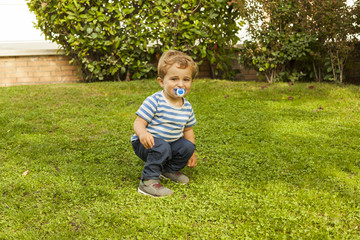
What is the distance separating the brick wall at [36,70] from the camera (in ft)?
25.8

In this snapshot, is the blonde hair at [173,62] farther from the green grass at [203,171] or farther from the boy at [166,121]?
the green grass at [203,171]

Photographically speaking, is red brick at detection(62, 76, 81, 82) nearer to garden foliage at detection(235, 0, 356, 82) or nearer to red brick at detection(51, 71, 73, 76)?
red brick at detection(51, 71, 73, 76)

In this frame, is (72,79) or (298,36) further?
(72,79)

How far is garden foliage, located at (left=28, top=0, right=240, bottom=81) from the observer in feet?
22.6

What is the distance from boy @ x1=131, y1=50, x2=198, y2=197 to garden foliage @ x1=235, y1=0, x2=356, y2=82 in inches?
167

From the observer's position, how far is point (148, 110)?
2.94 meters

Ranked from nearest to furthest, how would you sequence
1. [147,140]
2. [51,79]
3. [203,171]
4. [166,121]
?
[147,140] < [166,121] < [203,171] < [51,79]

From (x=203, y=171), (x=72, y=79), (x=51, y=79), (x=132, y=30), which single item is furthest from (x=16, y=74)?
(x=203, y=171)

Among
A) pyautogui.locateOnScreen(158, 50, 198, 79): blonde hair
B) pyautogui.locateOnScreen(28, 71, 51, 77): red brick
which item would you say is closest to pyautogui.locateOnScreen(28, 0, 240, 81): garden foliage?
pyautogui.locateOnScreen(28, 71, 51, 77): red brick

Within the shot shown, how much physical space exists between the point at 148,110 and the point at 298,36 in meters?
4.79

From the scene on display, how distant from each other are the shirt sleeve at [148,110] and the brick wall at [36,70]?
5.45 m

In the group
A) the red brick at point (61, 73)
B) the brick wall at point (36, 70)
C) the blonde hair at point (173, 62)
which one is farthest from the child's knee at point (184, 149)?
the red brick at point (61, 73)

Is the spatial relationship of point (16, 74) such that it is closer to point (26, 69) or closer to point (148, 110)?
point (26, 69)

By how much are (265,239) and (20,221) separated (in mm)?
1694
